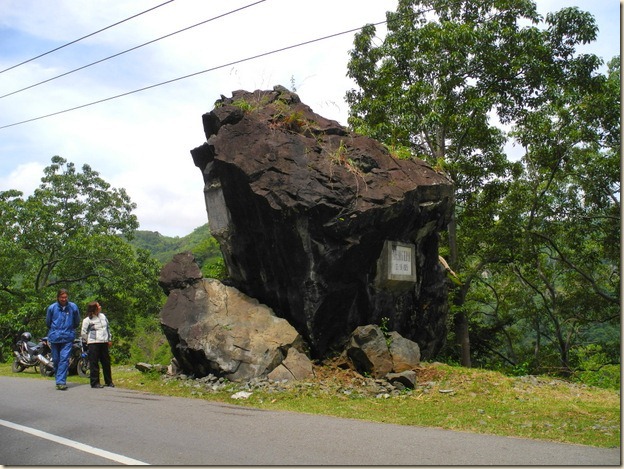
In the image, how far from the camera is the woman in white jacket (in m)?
9.81

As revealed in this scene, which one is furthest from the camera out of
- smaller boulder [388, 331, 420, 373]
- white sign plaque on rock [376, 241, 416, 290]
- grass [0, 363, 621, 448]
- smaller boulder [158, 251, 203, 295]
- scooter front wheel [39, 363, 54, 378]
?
scooter front wheel [39, 363, 54, 378]

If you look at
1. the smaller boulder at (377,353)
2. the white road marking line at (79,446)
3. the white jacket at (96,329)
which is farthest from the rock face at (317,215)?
the white road marking line at (79,446)

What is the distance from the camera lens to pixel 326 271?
9.97m

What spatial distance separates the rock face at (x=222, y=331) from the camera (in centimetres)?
945

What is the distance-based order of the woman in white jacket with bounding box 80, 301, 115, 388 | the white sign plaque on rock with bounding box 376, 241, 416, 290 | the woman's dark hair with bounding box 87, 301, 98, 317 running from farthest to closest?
the white sign plaque on rock with bounding box 376, 241, 416, 290 < the woman's dark hair with bounding box 87, 301, 98, 317 < the woman in white jacket with bounding box 80, 301, 115, 388

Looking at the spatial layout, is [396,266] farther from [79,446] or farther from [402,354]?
[79,446]

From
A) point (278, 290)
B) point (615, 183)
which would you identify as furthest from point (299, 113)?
point (615, 183)

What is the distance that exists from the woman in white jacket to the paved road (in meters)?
2.28

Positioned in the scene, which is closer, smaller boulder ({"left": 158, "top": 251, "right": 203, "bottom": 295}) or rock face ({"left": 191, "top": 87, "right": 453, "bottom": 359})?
rock face ({"left": 191, "top": 87, "right": 453, "bottom": 359})

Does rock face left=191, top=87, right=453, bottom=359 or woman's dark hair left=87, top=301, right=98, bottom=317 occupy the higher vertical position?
rock face left=191, top=87, right=453, bottom=359

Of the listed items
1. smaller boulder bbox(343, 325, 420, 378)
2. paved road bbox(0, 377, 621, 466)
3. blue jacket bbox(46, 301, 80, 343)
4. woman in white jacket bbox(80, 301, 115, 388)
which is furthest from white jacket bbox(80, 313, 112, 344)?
smaller boulder bbox(343, 325, 420, 378)

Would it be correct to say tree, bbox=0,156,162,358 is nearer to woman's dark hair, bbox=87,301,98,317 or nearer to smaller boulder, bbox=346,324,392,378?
woman's dark hair, bbox=87,301,98,317

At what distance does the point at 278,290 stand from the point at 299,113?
3.82 metres

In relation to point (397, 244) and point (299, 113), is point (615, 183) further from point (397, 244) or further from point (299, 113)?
point (299, 113)
